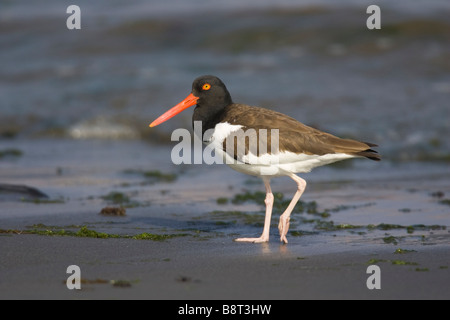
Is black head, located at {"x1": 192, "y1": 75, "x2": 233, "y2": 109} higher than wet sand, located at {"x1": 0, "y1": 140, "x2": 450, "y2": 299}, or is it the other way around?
black head, located at {"x1": 192, "y1": 75, "x2": 233, "y2": 109}

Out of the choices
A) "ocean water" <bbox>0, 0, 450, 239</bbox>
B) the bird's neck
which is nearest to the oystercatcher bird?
the bird's neck

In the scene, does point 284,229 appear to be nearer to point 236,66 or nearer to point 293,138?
point 293,138

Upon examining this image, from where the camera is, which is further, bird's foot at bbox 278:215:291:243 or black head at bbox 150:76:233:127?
black head at bbox 150:76:233:127

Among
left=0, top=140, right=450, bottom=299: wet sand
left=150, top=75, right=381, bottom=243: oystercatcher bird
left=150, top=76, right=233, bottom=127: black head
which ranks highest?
left=150, top=76, right=233, bottom=127: black head

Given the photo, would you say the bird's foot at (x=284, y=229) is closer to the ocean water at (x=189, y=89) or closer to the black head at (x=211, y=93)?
the ocean water at (x=189, y=89)

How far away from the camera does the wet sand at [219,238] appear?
4453 millimetres

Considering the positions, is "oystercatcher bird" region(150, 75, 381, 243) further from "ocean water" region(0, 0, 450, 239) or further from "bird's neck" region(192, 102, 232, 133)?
"ocean water" region(0, 0, 450, 239)

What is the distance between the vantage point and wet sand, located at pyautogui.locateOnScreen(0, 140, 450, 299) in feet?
14.6

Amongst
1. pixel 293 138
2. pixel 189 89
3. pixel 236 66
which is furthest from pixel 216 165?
pixel 236 66

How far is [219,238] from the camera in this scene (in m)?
5.97

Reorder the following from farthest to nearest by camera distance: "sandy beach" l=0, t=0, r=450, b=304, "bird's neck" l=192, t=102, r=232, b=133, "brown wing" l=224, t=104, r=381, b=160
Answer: "bird's neck" l=192, t=102, r=232, b=133
"brown wing" l=224, t=104, r=381, b=160
"sandy beach" l=0, t=0, r=450, b=304

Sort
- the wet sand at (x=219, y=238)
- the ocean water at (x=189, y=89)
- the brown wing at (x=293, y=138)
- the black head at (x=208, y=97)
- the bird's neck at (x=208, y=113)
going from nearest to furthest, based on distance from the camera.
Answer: the wet sand at (x=219, y=238)
the brown wing at (x=293, y=138)
the bird's neck at (x=208, y=113)
the black head at (x=208, y=97)
the ocean water at (x=189, y=89)

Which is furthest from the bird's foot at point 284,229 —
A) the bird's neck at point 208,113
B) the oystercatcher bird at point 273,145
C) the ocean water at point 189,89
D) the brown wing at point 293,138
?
the bird's neck at point 208,113

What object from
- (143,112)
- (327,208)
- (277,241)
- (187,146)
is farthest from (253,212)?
(143,112)
